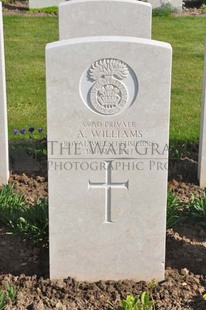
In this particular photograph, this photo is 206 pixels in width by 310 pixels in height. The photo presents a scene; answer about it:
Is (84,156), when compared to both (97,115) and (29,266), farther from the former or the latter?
(29,266)

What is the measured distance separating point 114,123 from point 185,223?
1558 mm

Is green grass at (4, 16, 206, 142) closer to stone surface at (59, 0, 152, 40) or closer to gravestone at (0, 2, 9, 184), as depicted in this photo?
gravestone at (0, 2, 9, 184)

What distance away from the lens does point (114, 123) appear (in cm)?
415

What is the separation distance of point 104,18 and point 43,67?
4118 mm

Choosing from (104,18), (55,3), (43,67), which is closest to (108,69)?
(104,18)

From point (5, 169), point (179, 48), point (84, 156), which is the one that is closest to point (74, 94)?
point (84, 156)

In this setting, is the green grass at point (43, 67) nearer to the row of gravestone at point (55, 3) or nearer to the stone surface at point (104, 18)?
the row of gravestone at point (55, 3)

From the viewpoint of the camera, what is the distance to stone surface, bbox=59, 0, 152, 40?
6.21 m

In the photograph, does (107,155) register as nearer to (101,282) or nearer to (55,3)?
(101,282)

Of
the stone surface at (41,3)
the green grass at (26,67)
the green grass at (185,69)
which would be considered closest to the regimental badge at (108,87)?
the green grass at (185,69)

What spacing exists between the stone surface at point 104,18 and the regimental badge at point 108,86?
2.24 meters

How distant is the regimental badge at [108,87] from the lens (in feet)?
13.3

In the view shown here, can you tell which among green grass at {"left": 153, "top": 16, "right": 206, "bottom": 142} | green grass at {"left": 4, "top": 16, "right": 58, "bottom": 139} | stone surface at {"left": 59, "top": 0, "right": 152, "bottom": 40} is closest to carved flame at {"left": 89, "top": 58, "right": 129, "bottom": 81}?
stone surface at {"left": 59, "top": 0, "right": 152, "bottom": 40}

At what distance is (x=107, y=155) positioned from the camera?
423 cm
